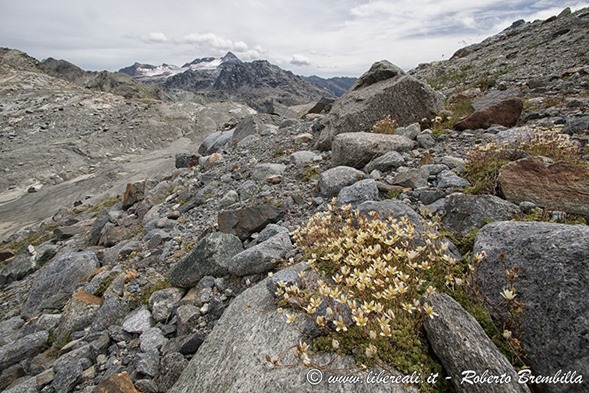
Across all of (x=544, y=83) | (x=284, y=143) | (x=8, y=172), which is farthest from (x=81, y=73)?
(x=544, y=83)

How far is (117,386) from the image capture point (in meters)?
3.62

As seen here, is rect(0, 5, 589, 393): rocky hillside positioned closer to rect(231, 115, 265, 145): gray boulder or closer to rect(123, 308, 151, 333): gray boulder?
rect(123, 308, 151, 333): gray boulder

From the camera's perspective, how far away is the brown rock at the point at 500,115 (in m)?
8.12

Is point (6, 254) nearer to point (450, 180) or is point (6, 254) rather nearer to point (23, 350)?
point (23, 350)

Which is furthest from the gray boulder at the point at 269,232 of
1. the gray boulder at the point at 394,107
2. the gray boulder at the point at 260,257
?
the gray boulder at the point at 394,107

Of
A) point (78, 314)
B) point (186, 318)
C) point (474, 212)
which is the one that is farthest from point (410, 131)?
point (78, 314)

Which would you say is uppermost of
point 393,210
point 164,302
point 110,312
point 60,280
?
point 393,210

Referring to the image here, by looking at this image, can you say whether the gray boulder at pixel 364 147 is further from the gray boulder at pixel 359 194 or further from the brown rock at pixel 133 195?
the brown rock at pixel 133 195

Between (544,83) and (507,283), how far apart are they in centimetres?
1253

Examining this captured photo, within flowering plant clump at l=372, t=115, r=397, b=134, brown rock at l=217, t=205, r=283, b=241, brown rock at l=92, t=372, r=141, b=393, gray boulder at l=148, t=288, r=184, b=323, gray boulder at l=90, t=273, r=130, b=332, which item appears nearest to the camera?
brown rock at l=92, t=372, r=141, b=393

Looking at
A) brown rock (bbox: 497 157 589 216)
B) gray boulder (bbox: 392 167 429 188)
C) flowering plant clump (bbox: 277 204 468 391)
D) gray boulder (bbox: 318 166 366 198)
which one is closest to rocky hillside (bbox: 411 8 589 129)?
brown rock (bbox: 497 157 589 216)

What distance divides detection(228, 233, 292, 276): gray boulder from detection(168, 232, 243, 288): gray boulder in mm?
285

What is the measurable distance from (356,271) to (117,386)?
3213 millimetres

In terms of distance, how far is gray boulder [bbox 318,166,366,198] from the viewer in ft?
21.8
